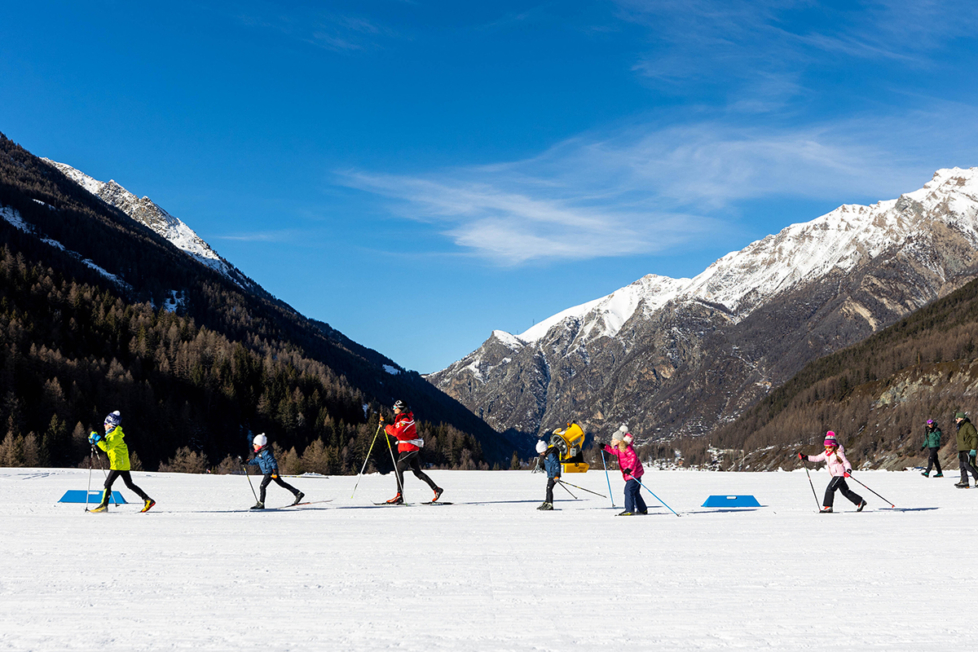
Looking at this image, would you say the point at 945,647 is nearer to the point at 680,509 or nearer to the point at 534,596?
the point at 534,596

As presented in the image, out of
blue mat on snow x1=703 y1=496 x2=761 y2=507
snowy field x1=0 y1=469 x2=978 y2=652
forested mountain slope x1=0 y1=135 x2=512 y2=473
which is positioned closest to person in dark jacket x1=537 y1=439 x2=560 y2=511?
snowy field x1=0 y1=469 x2=978 y2=652

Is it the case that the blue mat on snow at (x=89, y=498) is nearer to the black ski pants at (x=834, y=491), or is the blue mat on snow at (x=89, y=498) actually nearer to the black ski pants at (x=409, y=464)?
the black ski pants at (x=409, y=464)

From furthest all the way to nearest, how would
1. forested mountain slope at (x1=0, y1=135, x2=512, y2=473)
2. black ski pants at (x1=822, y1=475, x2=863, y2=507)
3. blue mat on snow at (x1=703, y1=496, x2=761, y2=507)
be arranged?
1. forested mountain slope at (x1=0, y1=135, x2=512, y2=473)
2. blue mat on snow at (x1=703, y1=496, x2=761, y2=507)
3. black ski pants at (x1=822, y1=475, x2=863, y2=507)

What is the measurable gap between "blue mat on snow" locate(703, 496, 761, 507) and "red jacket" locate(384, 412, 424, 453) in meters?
7.13

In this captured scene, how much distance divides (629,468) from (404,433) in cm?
541

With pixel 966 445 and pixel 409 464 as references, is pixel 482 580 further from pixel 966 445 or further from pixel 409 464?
pixel 966 445

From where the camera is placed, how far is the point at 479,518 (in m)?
14.5

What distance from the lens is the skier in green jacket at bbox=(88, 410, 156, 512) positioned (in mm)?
15164

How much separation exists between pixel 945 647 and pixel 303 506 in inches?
559

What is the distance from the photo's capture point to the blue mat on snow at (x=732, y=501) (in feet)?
57.8

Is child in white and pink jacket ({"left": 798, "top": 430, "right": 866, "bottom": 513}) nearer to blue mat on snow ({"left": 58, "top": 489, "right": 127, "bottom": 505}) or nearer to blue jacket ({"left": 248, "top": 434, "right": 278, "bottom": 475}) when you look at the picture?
blue jacket ({"left": 248, "top": 434, "right": 278, "bottom": 475})

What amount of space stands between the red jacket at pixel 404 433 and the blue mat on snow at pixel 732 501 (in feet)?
23.4

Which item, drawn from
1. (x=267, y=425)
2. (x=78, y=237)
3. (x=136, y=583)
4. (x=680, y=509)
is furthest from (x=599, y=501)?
(x=78, y=237)

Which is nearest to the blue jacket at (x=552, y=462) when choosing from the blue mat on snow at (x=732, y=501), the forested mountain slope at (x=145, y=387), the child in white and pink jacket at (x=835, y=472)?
the blue mat on snow at (x=732, y=501)
